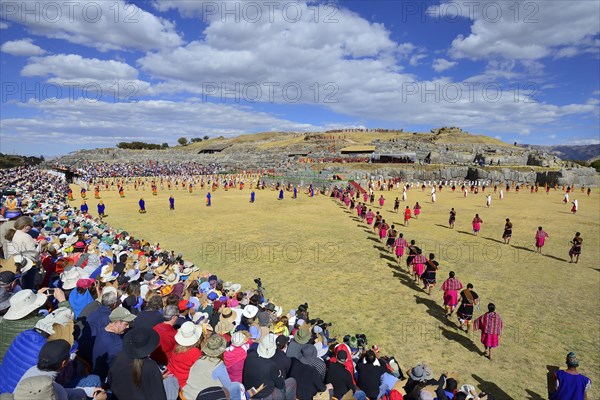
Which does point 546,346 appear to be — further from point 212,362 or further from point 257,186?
point 257,186

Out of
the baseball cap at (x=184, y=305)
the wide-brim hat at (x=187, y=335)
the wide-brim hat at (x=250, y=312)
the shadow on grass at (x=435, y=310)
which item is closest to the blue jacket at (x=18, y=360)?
the wide-brim hat at (x=187, y=335)

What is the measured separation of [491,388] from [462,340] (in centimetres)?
184

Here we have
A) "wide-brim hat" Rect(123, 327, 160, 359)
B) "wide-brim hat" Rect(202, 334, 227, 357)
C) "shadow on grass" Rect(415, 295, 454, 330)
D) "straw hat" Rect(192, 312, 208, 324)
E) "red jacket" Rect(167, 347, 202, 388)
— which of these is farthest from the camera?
"shadow on grass" Rect(415, 295, 454, 330)

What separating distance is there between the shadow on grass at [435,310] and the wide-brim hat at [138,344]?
831cm

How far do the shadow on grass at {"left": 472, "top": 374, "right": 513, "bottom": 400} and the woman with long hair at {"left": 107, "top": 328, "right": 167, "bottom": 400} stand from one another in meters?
6.27

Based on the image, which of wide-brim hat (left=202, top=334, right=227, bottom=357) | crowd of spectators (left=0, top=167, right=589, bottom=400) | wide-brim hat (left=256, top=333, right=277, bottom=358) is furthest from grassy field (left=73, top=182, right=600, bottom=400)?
wide-brim hat (left=202, top=334, right=227, bottom=357)

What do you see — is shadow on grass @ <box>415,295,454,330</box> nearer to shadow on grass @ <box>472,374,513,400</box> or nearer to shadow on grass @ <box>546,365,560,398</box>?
shadow on grass @ <box>472,374,513,400</box>

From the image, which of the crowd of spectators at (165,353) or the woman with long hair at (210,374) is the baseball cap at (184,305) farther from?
the woman with long hair at (210,374)

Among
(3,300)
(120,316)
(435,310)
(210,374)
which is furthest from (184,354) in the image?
(435,310)

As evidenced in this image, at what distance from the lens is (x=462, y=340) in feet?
27.2

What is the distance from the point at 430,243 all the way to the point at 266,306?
12550mm

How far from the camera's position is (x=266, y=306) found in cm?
696

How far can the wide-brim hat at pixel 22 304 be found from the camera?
13.2 feet

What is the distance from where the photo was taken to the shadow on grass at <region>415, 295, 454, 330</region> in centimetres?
917
